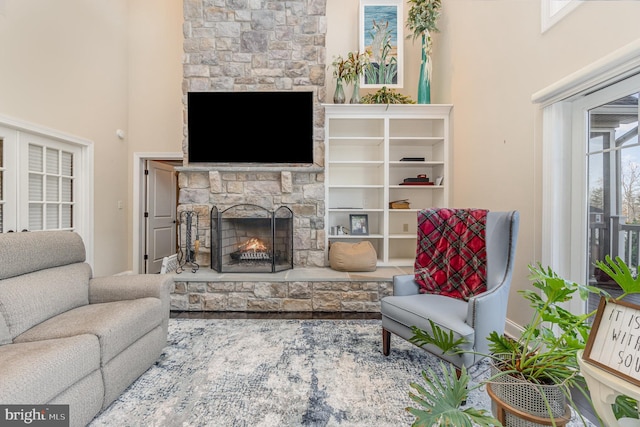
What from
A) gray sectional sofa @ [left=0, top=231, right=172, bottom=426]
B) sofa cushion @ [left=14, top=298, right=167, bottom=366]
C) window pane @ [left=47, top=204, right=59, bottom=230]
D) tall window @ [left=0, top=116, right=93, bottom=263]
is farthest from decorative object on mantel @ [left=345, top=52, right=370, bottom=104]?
window pane @ [left=47, top=204, right=59, bottom=230]

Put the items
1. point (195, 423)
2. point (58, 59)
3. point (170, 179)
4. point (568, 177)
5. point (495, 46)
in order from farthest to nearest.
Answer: point (170, 179) < point (58, 59) < point (495, 46) < point (568, 177) < point (195, 423)

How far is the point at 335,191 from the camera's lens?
4.17 metres

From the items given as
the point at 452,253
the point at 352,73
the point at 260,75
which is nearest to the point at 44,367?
the point at 452,253

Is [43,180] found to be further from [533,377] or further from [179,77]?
[533,377]

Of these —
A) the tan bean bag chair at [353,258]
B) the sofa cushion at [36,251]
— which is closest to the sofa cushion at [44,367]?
the sofa cushion at [36,251]

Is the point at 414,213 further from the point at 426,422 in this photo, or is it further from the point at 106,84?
the point at 106,84

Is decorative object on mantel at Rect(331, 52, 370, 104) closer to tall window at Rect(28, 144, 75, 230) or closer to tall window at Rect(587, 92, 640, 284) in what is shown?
tall window at Rect(587, 92, 640, 284)

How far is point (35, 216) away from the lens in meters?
3.23

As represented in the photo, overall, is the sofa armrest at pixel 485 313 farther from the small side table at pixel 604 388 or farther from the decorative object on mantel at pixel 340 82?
the decorative object on mantel at pixel 340 82

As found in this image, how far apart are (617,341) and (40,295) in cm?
259

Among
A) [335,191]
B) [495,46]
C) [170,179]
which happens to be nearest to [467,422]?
[495,46]

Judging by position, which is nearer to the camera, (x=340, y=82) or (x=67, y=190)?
(x=67, y=190)

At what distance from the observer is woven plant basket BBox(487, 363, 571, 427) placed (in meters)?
0.83

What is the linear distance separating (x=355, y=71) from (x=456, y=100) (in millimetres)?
1291
